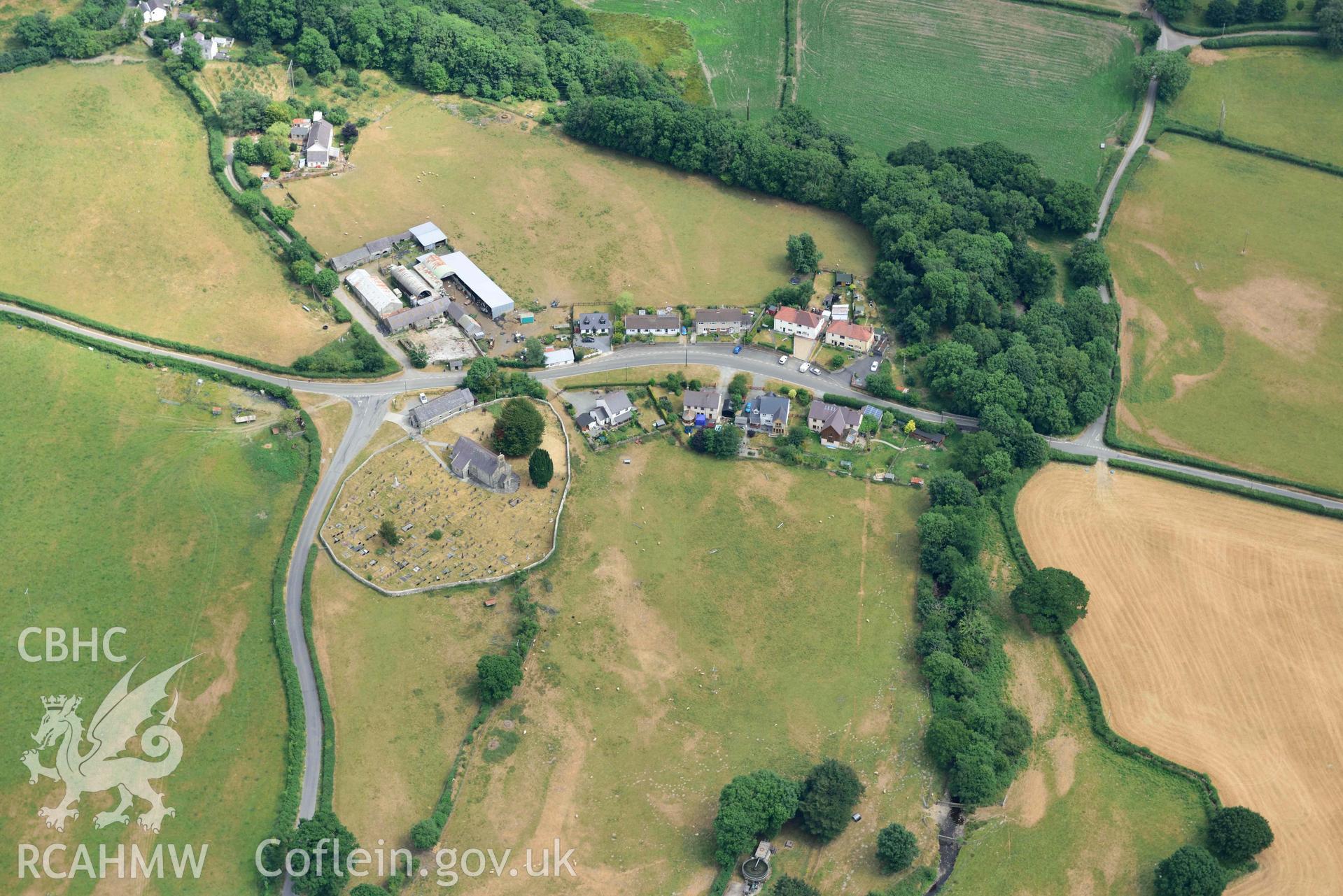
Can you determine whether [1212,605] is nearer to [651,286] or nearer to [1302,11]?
[651,286]

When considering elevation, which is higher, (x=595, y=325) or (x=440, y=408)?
(x=595, y=325)

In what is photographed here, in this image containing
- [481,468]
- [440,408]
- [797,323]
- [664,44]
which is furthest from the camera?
[664,44]

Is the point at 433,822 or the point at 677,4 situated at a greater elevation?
the point at 677,4

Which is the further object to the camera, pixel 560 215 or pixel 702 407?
pixel 560 215

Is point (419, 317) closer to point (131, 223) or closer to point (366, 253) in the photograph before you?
point (366, 253)

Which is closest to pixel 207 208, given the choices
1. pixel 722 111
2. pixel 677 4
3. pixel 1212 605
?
pixel 722 111

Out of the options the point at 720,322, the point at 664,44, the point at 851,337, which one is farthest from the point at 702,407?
the point at 664,44

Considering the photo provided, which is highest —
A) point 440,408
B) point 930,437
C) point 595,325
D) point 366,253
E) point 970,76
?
point 970,76
